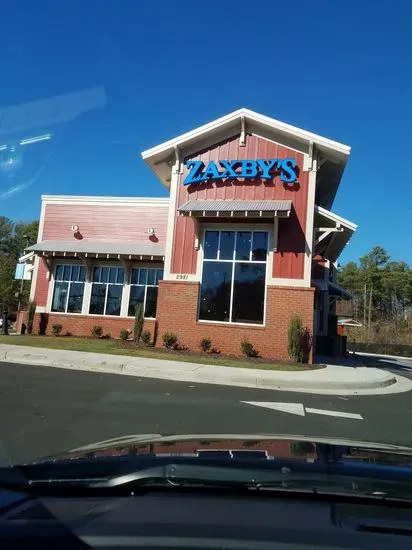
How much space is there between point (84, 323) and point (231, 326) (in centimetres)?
783

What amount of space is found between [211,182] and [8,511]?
17.8 meters

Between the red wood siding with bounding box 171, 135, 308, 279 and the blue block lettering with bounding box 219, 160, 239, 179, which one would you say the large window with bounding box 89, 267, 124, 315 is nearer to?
the red wood siding with bounding box 171, 135, 308, 279

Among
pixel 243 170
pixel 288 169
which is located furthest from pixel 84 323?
pixel 288 169

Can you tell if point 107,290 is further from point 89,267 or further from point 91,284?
point 89,267

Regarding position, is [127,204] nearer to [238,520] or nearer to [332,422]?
[332,422]

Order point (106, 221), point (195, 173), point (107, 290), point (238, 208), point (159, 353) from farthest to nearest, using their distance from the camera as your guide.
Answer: point (106, 221) → point (107, 290) → point (195, 173) → point (238, 208) → point (159, 353)

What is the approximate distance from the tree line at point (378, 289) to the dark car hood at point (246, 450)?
52875 mm

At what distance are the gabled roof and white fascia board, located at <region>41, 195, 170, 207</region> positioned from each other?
3219 millimetres

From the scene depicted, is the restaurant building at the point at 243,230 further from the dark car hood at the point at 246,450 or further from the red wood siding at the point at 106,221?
the dark car hood at the point at 246,450

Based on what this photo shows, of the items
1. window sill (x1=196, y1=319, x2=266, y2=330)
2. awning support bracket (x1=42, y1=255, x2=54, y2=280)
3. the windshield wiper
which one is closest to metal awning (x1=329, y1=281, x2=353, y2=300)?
window sill (x1=196, y1=319, x2=266, y2=330)

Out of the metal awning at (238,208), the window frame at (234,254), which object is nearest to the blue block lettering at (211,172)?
the metal awning at (238,208)

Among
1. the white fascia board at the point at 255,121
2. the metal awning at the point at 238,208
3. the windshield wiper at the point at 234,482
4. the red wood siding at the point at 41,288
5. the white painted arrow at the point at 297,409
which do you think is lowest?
the white painted arrow at the point at 297,409

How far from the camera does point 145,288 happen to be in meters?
23.4

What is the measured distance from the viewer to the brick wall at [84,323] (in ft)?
74.9
